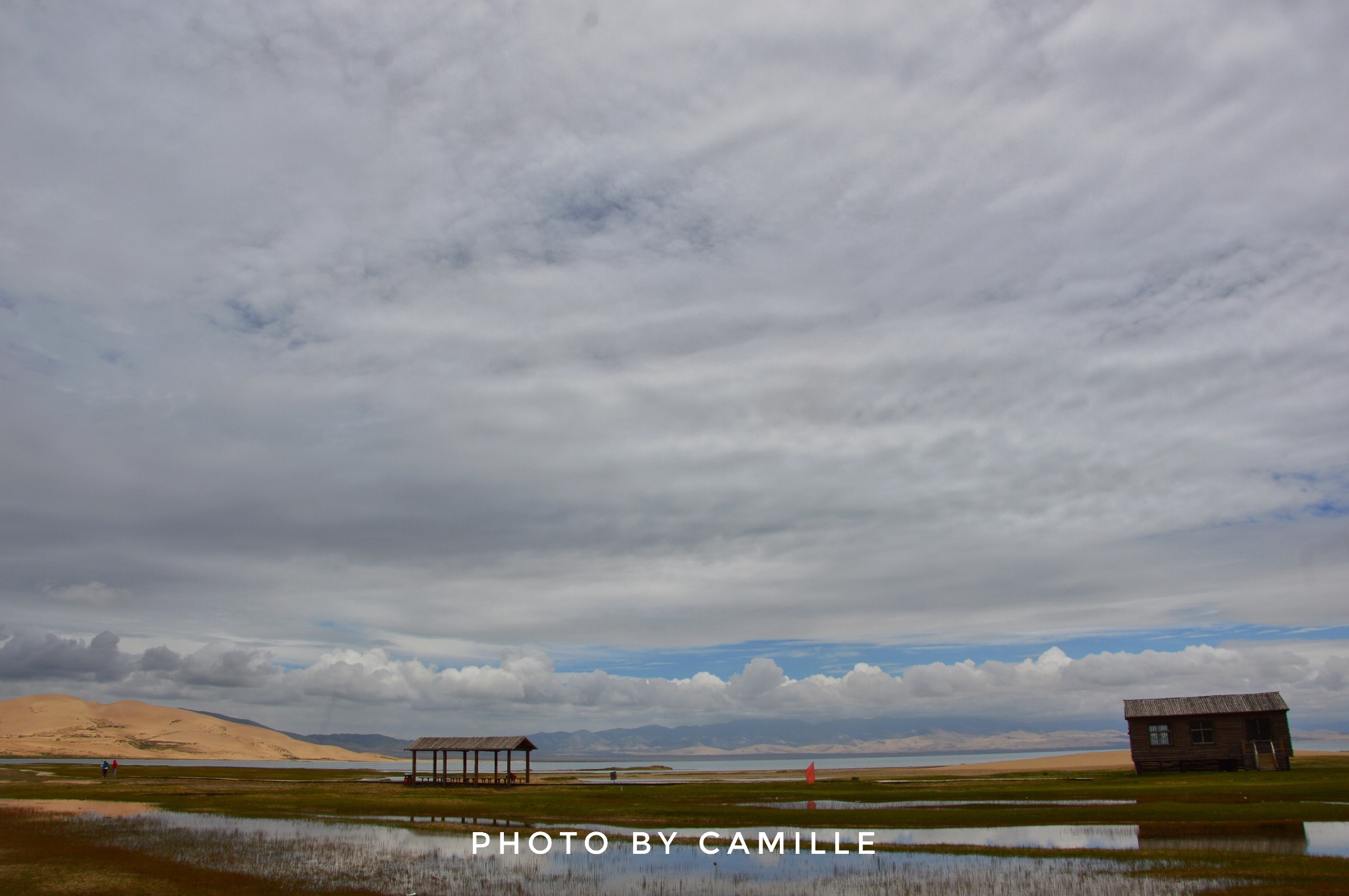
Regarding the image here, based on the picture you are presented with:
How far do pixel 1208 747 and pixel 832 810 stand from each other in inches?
1489

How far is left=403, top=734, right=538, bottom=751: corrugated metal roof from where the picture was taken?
2635 inches

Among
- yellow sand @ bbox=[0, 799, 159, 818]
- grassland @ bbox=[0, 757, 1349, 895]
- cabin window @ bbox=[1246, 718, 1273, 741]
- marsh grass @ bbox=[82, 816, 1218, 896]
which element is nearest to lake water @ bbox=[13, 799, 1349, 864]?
grassland @ bbox=[0, 757, 1349, 895]

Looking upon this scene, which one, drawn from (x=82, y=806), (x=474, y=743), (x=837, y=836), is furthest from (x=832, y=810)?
(x=82, y=806)

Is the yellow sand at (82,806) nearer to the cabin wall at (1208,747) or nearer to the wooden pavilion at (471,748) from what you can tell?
the wooden pavilion at (471,748)

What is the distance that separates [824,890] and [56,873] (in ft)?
77.0

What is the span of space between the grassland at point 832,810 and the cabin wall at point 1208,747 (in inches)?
107

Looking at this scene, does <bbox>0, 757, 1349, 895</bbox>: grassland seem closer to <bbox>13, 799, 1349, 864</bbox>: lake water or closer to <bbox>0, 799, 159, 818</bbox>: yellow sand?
<bbox>13, 799, 1349, 864</bbox>: lake water

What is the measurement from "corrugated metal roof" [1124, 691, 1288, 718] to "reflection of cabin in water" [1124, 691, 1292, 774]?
0.05m

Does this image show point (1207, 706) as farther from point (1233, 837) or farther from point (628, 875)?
point (628, 875)

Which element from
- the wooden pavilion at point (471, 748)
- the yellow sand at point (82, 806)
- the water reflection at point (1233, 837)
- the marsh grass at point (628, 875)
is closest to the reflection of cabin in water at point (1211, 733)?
the water reflection at point (1233, 837)

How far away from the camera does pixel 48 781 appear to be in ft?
256

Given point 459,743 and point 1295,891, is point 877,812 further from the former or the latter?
point 459,743

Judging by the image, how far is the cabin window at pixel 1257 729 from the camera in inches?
2478

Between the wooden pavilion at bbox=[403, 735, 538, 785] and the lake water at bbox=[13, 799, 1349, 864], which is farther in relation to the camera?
the wooden pavilion at bbox=[403, 735, 538, 785]
